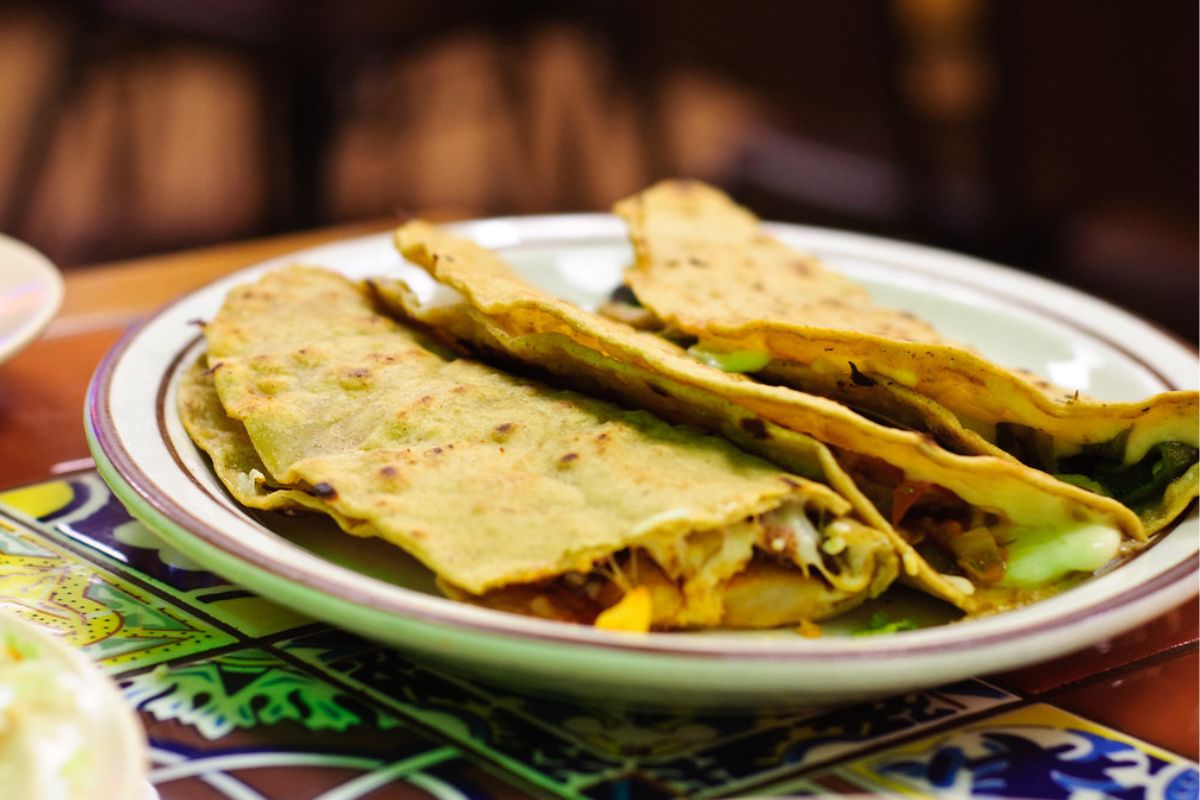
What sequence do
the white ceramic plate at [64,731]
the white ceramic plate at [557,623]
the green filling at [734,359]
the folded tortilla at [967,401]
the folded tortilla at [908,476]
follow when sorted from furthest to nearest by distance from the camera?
the green filling at [734,359] → the folded tortilla at [967,401] → the folded tortilla at [908,476] → the white ceramic plate at [557,623] → the white ceramic plate at [64,731]

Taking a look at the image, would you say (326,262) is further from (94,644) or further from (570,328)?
(94,644)

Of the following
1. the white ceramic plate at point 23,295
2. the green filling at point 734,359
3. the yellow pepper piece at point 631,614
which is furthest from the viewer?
the white ceramic plate at point 23,295

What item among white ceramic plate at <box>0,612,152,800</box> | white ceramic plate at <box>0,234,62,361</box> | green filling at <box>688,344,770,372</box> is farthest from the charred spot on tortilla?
white ceramic plate at <box>0,234,62,361</box>

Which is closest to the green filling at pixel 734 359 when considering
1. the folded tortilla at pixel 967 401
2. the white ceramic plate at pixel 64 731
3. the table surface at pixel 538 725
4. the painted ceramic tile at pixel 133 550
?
the folded tortilla at pixel 967 401

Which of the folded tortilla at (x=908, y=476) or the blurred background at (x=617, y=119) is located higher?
the blurred background at (x=617, y=119)

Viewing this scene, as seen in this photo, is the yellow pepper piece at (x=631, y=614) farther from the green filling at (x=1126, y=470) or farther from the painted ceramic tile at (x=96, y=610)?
the green filling at (x=1126, y=470)

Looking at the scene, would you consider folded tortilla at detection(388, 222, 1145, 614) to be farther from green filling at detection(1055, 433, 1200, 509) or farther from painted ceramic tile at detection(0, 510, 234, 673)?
painted ceramic tile at detection(0, 510, 234, 673)

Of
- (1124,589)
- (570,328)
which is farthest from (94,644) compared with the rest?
Result: (1124,589)

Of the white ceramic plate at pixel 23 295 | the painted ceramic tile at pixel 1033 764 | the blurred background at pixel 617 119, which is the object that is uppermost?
the blurred background at pixel 617 119
